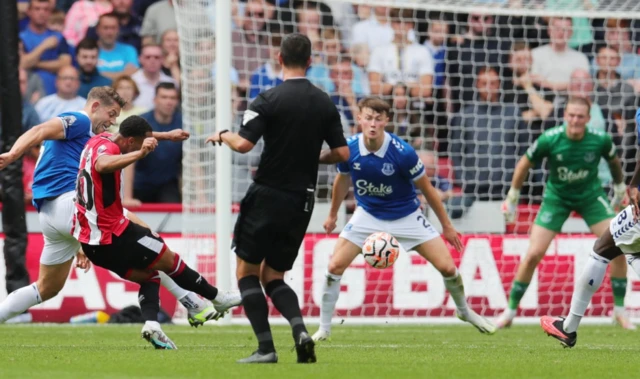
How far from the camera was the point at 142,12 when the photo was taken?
16609 mm

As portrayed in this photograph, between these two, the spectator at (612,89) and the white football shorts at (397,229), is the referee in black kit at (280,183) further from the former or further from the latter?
the spectator at (612,89)

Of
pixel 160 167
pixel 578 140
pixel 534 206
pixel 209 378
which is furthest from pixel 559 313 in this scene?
pixel 209 378

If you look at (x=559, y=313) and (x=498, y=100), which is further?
(x=498, y=100)

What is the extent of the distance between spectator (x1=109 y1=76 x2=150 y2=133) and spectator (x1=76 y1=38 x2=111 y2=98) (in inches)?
18.9

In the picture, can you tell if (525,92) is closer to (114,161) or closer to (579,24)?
(579,24)

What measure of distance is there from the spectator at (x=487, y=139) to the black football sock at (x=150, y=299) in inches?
275

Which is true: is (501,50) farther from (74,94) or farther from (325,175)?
(74,94)

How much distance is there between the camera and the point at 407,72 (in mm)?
15570

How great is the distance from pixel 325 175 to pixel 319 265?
141cm

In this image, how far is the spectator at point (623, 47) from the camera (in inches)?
615

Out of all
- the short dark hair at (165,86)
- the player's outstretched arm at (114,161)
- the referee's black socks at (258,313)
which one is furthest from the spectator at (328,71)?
the referee's black socks at (258,313)

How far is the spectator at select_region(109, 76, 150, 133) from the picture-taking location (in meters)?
14.9

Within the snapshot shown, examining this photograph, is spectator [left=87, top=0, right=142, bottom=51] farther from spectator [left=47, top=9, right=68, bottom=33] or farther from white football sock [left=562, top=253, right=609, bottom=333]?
white football sock [left=562, top=253, right=609, bottom=333]

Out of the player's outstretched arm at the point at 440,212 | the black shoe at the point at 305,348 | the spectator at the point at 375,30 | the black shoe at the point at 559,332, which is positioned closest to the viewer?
the black shoe at the point at 305,348
